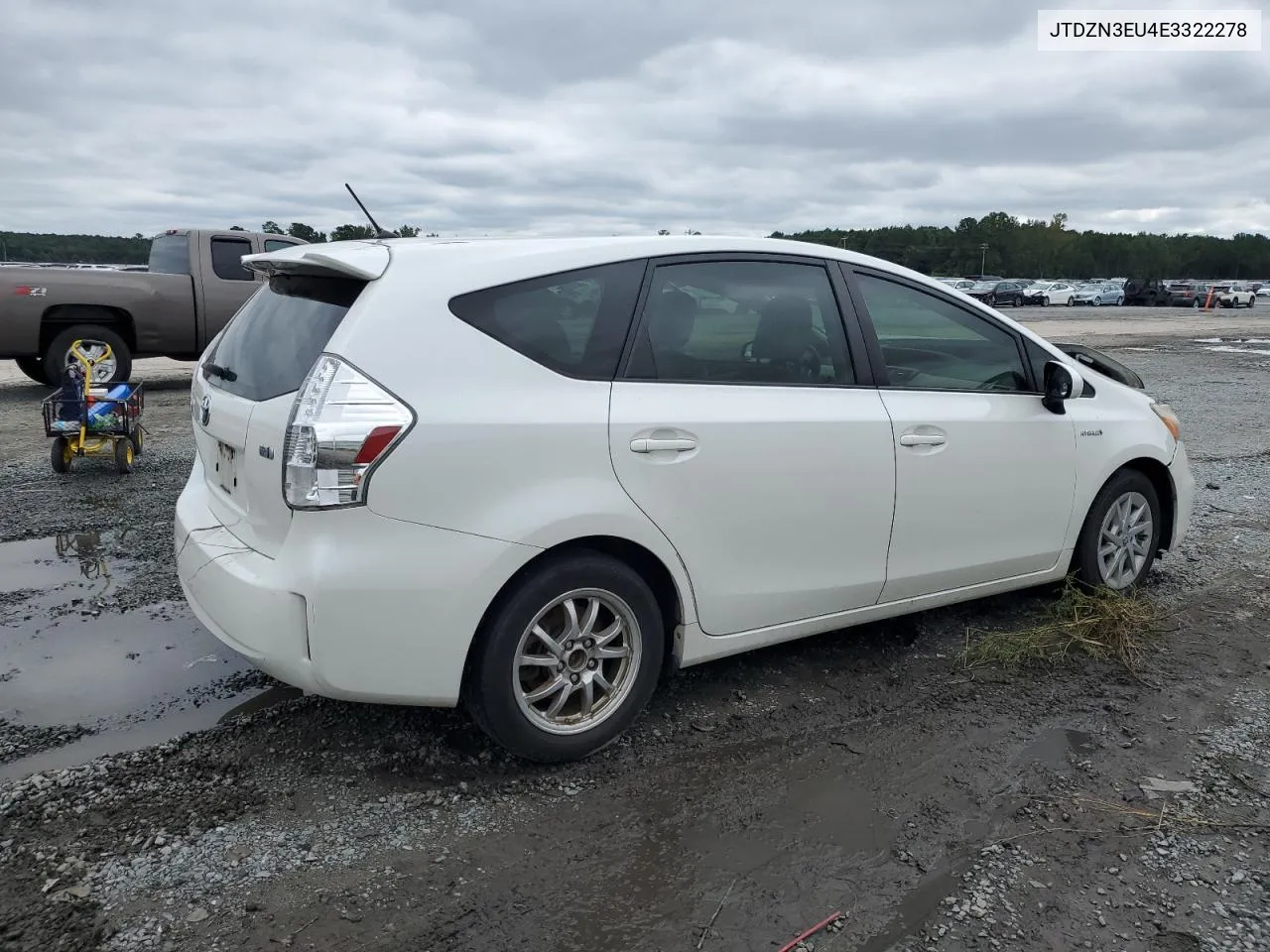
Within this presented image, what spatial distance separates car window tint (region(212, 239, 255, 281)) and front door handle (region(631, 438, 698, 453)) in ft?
35.1

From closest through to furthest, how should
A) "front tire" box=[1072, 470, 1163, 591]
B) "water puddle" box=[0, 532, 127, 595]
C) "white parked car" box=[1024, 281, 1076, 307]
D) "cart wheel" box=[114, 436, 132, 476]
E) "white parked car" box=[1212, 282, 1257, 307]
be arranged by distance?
"front tire" box=[1072, 470, 1163, 591], "water puddle" box=[0, 532, 127, 595], "cart wheel" box=[114, 436, 132, 476], "white parked car" box=[1212, 282, 1257, 307], "white parked car" box=[1024, 281, 1076, 307]

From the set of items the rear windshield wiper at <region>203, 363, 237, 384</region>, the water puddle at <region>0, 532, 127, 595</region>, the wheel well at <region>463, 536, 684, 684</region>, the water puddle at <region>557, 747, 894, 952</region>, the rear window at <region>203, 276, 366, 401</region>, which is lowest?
the water puddle at <region>557, 747, 894, 952</region>

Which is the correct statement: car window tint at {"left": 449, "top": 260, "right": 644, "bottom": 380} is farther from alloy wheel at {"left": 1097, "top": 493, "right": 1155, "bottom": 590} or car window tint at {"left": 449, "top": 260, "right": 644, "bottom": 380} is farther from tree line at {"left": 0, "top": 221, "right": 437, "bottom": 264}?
tree line at {"left": 0, "top": 221, "right": 437, "bottom": 264}

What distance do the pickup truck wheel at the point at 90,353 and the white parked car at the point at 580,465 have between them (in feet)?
27.8

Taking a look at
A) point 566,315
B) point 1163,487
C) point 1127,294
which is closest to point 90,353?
point 566,315

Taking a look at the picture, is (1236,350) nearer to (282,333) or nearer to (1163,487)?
(1163,487)

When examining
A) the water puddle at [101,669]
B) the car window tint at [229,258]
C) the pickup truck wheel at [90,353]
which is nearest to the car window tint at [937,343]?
the water puddle at [101,669]

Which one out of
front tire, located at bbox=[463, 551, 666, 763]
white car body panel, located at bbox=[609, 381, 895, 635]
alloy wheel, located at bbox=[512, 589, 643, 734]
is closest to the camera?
front tire, located at bbox=[463, 551, 666, 763]

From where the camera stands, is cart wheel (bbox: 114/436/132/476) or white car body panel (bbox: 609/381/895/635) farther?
cart wheel (bbox: 114/436/132/476)

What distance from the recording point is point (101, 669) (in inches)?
159

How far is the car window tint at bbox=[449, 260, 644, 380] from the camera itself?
316 cm

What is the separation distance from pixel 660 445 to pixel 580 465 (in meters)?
0.30

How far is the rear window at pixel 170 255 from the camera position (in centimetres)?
1248

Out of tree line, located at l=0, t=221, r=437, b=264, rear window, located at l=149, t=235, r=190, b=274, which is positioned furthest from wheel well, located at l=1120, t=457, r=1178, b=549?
tree line, located at l=0, t=221, r=437, b=264
